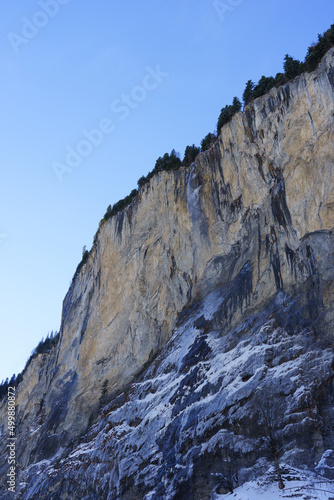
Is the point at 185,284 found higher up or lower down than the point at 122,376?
higher up

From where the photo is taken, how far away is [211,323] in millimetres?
30344

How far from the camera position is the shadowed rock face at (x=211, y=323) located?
22.8 metres

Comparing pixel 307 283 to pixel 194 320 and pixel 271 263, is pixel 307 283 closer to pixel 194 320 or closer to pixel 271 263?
pixel 271 263

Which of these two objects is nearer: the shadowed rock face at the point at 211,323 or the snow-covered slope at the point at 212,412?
the snow-covered slope at the point at 212,412

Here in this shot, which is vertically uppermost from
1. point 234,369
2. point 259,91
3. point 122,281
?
point 259,91

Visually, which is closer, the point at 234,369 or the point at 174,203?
the point at 234,369

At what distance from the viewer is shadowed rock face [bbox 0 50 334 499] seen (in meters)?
22.8

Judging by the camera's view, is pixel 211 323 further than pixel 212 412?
Yes

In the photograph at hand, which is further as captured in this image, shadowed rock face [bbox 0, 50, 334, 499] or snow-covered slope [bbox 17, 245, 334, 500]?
shadowed rock face [bbox 0, 50, 334, 499]

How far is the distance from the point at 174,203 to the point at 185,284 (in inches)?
283

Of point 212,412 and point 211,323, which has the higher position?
point 211,323

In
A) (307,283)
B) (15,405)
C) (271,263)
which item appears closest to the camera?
(307,283)

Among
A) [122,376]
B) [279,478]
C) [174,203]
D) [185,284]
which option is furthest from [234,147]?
[279,478]

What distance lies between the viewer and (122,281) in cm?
4312
